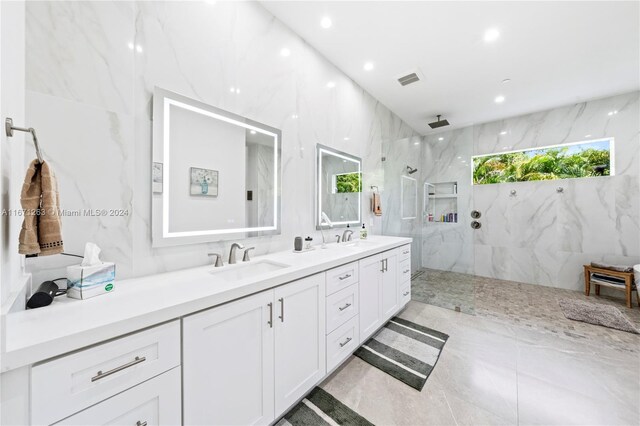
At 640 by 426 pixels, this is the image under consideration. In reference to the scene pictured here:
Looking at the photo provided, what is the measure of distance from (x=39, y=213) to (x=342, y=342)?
1784mm

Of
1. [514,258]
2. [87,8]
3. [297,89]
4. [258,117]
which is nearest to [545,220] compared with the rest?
[514,258]

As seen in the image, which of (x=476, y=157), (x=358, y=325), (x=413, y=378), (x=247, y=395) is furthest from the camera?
(x=476, y=157)

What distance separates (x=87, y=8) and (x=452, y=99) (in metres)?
3.87

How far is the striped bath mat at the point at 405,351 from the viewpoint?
1795 millimetres

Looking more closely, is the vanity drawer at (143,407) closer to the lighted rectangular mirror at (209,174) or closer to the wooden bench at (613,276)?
the lighted rectangular mirror at (209,174)

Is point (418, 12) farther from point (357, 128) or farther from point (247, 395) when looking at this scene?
point (247, 395)

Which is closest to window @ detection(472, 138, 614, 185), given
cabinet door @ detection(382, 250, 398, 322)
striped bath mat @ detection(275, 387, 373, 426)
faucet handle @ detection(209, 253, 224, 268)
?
cabinet door @ detection(382, 250, 398, 322)

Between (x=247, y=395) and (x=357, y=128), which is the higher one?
(x=357, y=128)

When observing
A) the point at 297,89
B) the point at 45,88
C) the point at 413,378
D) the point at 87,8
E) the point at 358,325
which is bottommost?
the point at 413,378

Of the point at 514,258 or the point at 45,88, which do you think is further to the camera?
the point at 514,258

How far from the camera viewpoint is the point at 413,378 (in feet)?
5.69

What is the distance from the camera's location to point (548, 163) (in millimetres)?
3910

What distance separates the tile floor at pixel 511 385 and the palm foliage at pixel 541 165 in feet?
8.45

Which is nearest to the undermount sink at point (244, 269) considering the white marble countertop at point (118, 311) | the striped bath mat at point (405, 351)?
the white marble countertop at point (118, 311)
